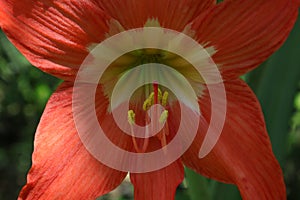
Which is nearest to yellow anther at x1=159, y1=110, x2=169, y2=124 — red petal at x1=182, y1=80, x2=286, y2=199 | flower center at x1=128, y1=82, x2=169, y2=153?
flower center at x1=128, y1=82, x2=169, y2=153

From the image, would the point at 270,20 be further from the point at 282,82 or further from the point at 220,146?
the point at 282,82

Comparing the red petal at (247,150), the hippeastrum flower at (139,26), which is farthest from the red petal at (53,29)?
the red petal at (247,150)

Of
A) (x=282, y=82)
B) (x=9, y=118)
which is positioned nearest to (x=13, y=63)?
(x=9, y=118)

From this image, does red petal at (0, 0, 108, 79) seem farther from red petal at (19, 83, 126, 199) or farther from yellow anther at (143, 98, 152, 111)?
yellow anther at (143, 98, 152, 111)

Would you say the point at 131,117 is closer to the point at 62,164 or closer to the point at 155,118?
the point at 155,118

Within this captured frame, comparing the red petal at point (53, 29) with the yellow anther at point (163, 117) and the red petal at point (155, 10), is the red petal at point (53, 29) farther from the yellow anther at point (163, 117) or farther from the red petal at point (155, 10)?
the yellow anther at point (163, 117)

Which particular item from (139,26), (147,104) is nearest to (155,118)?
(147,104)
